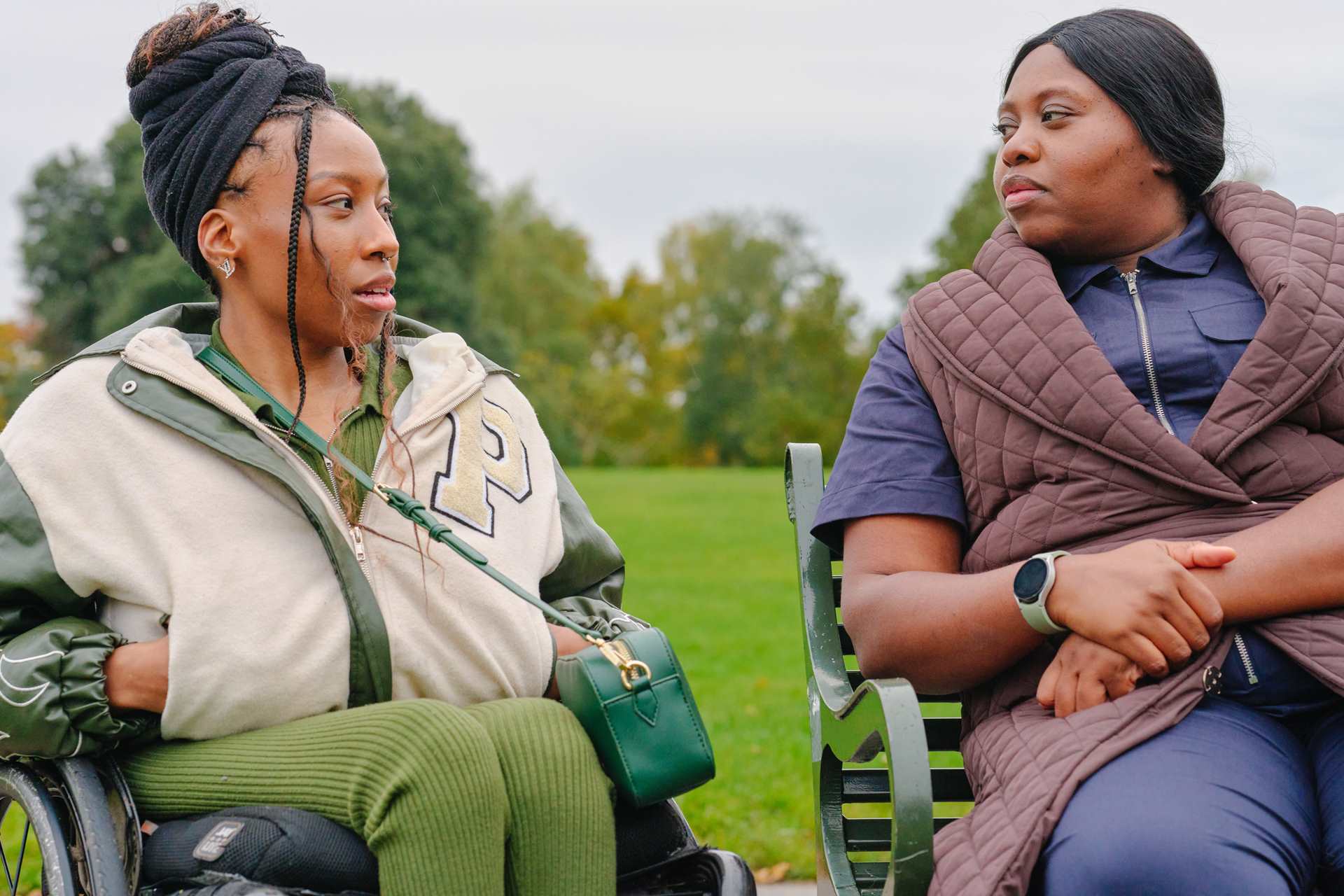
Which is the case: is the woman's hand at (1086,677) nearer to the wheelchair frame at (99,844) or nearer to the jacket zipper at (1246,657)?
the jacket zipper at (1246,657)

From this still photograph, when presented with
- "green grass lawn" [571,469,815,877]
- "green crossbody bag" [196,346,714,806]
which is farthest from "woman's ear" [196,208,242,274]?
"green grass lawn" [571,469,815,877]

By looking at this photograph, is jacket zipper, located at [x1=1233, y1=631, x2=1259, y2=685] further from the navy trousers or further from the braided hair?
the braided hair

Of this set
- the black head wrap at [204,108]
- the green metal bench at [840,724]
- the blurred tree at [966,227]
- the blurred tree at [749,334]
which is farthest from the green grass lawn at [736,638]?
the blurred tree at [749,334]

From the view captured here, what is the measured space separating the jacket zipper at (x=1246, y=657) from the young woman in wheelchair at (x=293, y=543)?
101 cm

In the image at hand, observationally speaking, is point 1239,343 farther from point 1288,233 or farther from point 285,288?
point 285,288

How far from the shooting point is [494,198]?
57812 mm

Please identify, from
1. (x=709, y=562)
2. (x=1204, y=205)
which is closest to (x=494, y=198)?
(x=709, y=562)

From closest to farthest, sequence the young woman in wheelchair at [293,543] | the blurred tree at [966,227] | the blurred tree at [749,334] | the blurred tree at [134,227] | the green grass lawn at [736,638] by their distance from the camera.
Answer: the young woman in wheelchair at [293,543] → the green grass lawn at [736,638] → the blurred tree at [134,227] → the blurred tree at [966,227] → the blurred tree at [749,334]

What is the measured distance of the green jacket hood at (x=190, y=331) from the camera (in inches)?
94.4

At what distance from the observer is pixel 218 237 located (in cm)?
259

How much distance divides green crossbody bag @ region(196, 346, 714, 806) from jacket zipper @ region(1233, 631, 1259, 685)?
2.75ft

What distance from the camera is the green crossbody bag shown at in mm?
2168

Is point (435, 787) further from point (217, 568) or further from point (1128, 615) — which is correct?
point (1128, 615)

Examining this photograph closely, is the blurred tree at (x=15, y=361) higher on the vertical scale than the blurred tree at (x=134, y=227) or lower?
lower
